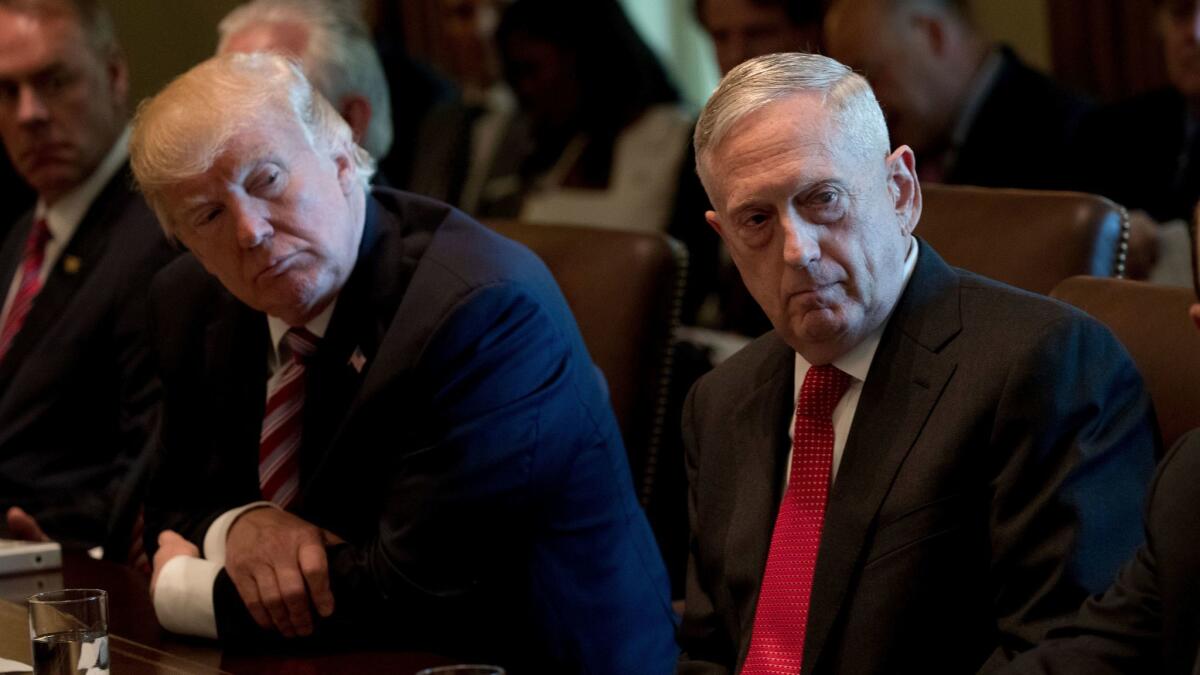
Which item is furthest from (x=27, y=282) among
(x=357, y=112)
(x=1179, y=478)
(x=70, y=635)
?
(x=1179, y=478)

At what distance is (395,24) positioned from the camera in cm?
735

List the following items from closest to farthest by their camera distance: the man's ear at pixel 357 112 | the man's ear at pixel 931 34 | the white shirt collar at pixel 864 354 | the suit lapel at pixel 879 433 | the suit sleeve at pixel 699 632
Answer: the suit lapel at pixel 879 433 < the white shirt collar at pixel 864 354 < the suit sleeve at pixel 699 632 < the man's ear at pixel 357 112 < the man's ear at pixel 931 34

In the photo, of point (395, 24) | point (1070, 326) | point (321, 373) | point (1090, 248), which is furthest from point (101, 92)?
point (395, 24)

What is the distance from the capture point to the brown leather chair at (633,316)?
A: 9.58 ft

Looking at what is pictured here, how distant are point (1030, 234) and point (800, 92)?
69cm

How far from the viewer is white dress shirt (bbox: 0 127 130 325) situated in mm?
3746

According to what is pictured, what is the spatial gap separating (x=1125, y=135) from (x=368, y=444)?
2201 mm

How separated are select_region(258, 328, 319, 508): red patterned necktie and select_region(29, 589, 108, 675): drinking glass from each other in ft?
2.14

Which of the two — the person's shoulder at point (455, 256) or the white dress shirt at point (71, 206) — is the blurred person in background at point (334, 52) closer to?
the white dress shirt at point (71, 206)

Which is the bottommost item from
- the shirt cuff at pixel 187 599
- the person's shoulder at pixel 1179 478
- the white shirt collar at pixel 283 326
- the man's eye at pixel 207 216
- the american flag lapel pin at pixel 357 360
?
the shirt cuff at pixel 187 599

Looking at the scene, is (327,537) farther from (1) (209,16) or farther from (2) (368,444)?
(1) (209,16)

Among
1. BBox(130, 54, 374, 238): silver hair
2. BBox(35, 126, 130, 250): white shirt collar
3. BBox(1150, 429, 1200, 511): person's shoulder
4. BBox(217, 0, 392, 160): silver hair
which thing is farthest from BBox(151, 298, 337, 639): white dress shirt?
BBox(35, 126, 130, 250): white shirt collar

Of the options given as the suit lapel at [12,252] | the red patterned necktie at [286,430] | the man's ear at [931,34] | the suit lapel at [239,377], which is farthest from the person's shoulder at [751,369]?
the suit lapel at [12,252]

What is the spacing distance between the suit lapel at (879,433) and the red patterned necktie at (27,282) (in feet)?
7.12
